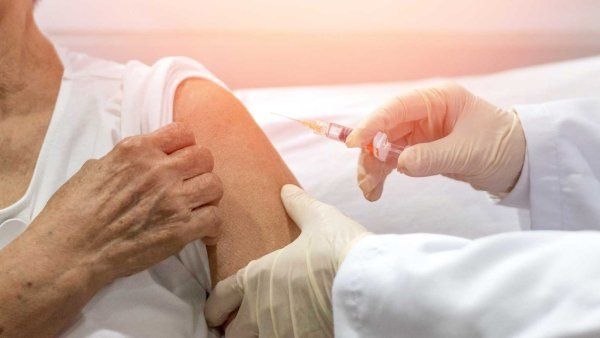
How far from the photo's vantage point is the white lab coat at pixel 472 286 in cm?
82

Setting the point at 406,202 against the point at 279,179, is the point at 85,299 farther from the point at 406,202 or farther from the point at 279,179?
the point at 406,202

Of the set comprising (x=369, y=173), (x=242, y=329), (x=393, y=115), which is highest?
(x=393, y=115)

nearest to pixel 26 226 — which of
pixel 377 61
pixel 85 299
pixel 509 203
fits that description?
pixel 85 299

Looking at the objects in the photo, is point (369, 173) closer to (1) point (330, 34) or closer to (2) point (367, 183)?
(2) point (367, 183)

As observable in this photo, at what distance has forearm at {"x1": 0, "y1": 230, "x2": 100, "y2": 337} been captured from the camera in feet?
3.27

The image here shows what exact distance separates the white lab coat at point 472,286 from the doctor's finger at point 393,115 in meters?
0.26

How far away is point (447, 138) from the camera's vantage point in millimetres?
1279

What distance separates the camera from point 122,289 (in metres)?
1.13

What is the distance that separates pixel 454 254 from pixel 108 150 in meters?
0.69

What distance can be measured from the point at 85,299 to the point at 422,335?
1.81 feet

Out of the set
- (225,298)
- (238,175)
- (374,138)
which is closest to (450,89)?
(374,138)

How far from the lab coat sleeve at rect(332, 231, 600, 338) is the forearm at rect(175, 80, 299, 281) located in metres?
0.27

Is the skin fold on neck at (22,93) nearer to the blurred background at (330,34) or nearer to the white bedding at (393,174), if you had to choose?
the white bedding at (393,174)

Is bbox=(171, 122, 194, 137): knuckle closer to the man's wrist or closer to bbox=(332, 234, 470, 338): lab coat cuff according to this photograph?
the man's wrist
